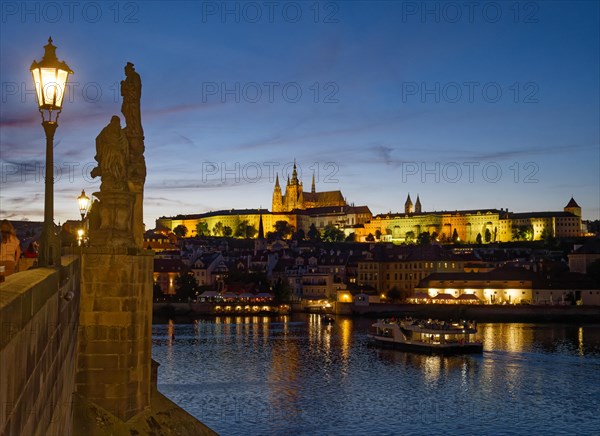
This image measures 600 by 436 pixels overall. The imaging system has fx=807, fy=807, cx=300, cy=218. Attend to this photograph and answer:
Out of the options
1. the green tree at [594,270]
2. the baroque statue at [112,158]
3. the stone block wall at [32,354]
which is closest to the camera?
the stone block wall at [32,354]

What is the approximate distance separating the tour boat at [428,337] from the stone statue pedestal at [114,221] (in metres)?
44.3

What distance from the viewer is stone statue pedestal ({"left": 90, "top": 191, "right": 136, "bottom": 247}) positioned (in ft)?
37.4

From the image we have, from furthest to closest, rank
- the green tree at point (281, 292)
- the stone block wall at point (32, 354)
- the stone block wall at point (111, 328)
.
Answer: the green tree at point (281, 292) → the stone block wall at point (111, 328) → the stone block wall at point (32, 354)

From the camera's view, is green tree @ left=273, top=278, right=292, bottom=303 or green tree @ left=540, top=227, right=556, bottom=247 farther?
green tree @ left=540, top=227, right=556, bottom=247

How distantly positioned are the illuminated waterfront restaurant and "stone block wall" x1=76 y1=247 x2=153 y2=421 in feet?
269

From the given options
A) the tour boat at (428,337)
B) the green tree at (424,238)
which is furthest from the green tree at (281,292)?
the green tree at (424,238)

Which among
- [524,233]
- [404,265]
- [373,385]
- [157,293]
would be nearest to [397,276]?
[404,265]

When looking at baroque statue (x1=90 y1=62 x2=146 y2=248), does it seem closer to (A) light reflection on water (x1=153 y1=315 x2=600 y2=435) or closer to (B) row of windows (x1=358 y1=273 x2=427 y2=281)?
(A) light reflection on water (x1=153 y1=315 x2=600 y2=435)

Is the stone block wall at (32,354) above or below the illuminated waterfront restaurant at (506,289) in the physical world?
above

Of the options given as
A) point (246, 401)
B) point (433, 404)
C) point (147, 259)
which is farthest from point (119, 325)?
point (433, 404)

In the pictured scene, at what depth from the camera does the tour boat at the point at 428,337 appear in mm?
53938

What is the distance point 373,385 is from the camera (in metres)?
38.9

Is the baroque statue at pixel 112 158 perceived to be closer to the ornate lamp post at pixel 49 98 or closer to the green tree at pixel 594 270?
the ornate lamp post at pixel 49 98

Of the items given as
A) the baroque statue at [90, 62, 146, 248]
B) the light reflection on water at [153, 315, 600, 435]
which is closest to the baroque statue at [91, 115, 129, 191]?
the baroque statue at [90, 62, 146, 248]
